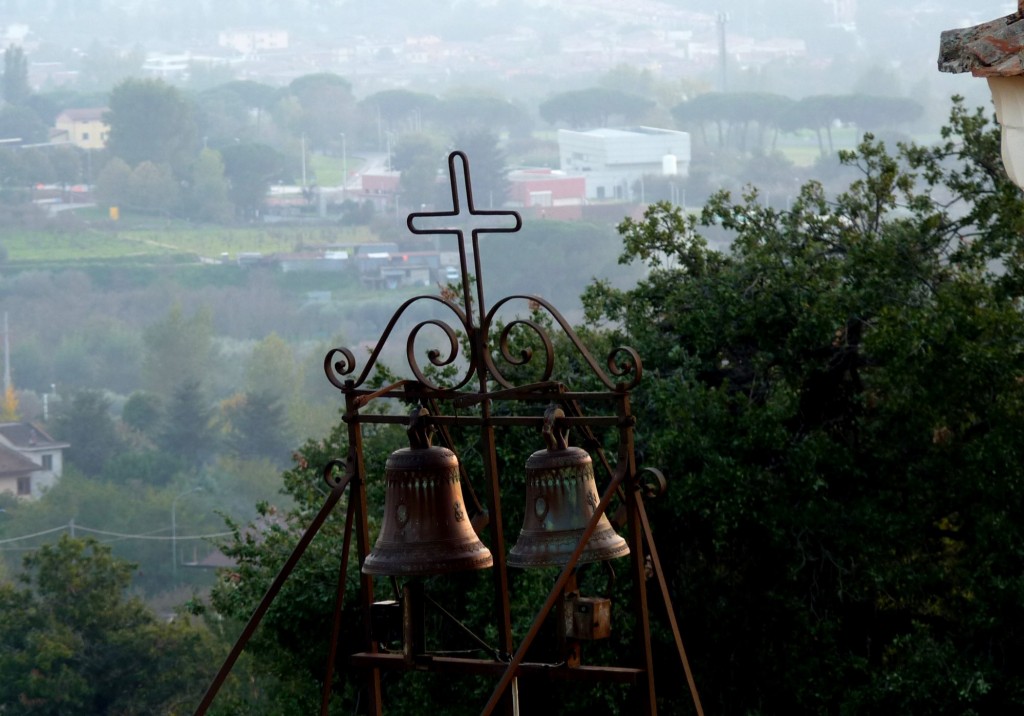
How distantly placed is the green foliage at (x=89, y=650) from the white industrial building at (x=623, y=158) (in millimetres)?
62323

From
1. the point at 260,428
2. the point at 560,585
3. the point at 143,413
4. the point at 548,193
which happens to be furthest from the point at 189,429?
the point at 560,585

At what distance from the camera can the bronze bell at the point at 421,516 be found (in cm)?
423

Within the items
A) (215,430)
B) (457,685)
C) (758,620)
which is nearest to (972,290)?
(758,620)

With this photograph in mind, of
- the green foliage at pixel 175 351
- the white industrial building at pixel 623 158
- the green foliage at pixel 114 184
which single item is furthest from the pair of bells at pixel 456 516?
the green foliage at pixel 114 184

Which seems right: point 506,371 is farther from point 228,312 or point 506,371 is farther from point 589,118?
point 589,118

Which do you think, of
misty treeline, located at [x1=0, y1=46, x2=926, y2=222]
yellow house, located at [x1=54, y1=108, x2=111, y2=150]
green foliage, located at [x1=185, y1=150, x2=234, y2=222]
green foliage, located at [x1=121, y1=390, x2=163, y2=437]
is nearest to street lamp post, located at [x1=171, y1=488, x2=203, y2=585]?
green foliage, located at [x1=121, y1=390, x2=163, y2=437]

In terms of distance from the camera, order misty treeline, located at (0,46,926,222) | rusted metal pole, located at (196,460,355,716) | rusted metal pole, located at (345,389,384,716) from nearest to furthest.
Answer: rusted metal pole, located at (196,460,355,716), rusted metal pole, located at (345,389,384,716), misty treeline, located at (0,46,926,222)

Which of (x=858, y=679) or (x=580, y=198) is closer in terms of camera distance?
(x=858, y=679)

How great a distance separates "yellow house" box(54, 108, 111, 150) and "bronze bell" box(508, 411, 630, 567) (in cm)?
11360

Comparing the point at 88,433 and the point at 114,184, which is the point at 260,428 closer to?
the point at 88,433

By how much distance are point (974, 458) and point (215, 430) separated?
71983 millimetres

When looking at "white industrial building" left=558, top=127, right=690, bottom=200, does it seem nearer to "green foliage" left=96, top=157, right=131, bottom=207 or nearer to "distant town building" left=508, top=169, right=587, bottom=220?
"distant town building" left=508, top=169, right=587, bottom=220

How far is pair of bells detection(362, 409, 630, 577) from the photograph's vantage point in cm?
421

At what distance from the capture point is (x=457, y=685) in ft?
39.4
